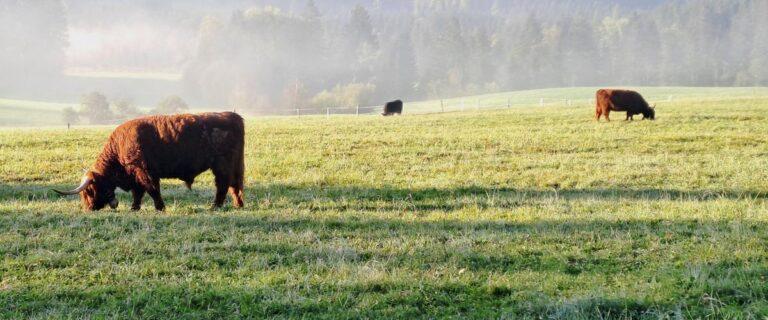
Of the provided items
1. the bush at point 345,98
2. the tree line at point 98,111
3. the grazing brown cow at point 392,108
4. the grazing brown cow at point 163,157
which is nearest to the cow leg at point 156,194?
the grazing brown cow at point 163,157

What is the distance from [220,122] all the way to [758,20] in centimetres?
14247

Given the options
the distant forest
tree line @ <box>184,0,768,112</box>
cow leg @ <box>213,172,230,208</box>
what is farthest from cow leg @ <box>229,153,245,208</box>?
tree line @ <box>184,0,768,112</box>

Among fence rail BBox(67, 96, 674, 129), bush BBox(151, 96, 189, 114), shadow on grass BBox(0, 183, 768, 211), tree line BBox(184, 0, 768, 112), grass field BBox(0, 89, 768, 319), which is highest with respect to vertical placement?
tree line BBox(184, 0, 768, 112)

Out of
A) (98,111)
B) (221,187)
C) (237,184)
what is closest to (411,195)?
(237,184)

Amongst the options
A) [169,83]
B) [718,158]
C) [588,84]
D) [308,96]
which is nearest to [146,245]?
[718,158]

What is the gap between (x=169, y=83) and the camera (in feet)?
354

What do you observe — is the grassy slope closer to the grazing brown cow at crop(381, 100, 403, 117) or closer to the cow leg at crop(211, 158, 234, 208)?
the grazing brown cow at crop(381, 100, 403, 117)

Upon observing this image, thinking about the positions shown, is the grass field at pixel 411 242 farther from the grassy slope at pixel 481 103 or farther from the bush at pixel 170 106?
the bush at pixel 170 106

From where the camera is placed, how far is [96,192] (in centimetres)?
1254

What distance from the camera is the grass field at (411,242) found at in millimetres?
6117

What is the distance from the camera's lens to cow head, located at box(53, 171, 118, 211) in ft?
40.8

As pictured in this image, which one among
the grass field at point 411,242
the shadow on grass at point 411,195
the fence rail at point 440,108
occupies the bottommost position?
the shadow on grass at point 411,195

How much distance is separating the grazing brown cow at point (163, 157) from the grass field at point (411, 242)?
0.56 m

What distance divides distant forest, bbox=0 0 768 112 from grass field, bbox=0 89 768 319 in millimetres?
66190
